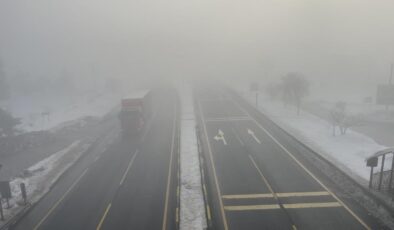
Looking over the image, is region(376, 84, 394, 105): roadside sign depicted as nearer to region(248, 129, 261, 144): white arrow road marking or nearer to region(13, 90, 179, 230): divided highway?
region(248, 129, 261, 144): white arrow road marking

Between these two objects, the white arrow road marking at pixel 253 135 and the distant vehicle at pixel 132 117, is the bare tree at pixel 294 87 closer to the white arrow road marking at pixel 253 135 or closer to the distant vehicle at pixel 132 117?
the white arrow road marking at pixel 253 135

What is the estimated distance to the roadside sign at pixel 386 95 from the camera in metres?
51.6

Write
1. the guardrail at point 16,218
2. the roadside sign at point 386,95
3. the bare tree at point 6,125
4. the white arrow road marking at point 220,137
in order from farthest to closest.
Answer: the roadside sign at point 386,95 → the bare tree at point 6,125 → the white arrow road marking at point 220,137 → the guardrail at point 16,218

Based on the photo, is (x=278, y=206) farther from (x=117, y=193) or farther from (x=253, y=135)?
(x=253, y=135)

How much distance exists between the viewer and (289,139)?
3372 centimetres

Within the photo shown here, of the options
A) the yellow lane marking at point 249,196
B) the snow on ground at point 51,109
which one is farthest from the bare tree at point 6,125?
the yellow lane marking at point 249,196

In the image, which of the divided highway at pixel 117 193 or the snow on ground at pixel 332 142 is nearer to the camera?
the divided highway at pixel 117 193

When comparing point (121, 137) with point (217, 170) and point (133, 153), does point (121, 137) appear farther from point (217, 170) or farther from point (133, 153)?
point (217, 170)

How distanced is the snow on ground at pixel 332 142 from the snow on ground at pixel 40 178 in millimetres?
23262

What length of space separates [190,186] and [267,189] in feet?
17.9

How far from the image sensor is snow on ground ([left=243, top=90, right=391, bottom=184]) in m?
25.6

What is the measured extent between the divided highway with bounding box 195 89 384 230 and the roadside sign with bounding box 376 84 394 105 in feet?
86.4

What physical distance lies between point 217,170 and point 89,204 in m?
10.2

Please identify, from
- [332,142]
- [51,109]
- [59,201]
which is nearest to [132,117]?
[59,201]
